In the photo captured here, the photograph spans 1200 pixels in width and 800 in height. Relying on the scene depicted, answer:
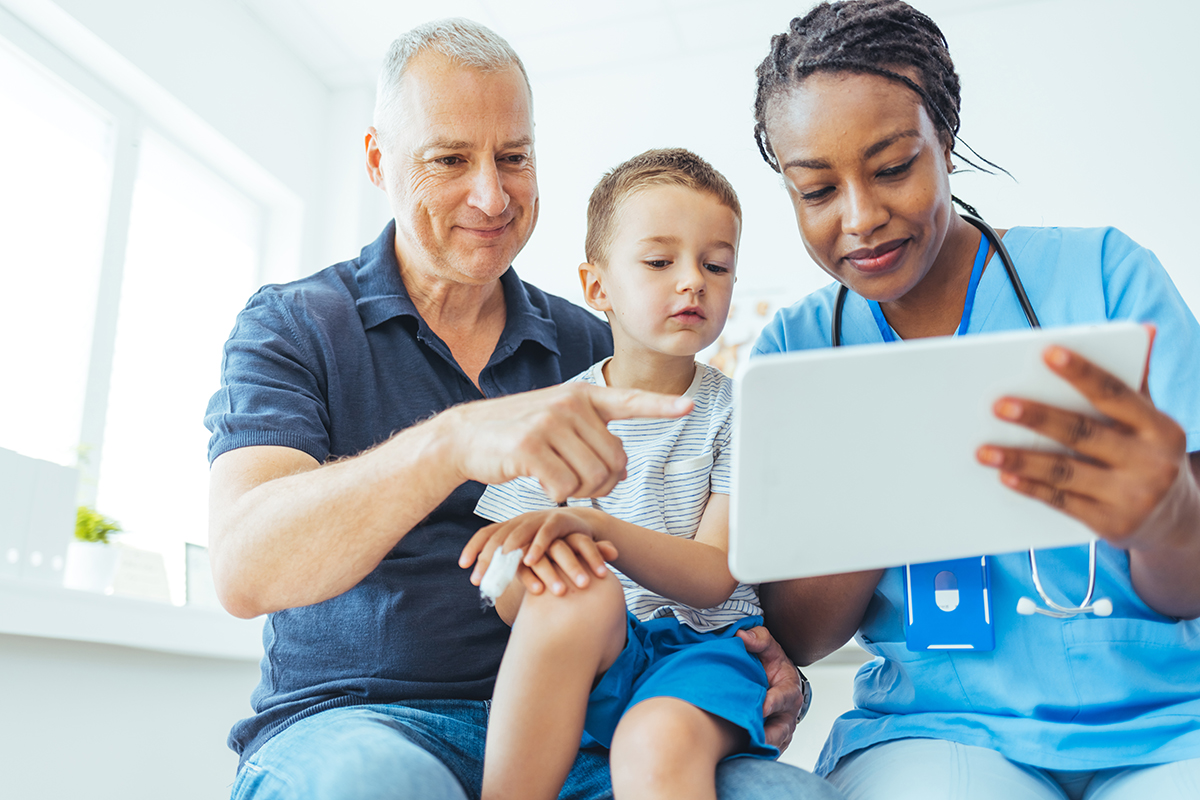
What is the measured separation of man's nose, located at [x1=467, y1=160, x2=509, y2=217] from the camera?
1.44 m

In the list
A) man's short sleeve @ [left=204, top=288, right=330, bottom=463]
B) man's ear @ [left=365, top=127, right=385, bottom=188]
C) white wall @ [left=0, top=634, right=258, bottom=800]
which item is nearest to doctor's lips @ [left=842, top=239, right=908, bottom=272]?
man's short sleeve @ [left=204, top=288, right=330, bottom=463]

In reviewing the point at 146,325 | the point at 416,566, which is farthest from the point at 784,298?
the point at 416,566

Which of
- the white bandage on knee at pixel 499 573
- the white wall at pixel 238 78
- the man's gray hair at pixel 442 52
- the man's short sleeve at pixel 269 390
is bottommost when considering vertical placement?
the white bandage on knee at pixel 499 573

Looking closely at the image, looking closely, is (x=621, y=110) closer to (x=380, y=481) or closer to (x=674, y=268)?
(x=674, y=268)

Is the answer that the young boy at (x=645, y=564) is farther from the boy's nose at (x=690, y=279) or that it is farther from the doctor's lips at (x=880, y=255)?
the doctor's lips at (x=880, y=255)

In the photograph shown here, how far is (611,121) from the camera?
3920 mm

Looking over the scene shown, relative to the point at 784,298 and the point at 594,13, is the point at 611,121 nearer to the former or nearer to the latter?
the point at 594,13

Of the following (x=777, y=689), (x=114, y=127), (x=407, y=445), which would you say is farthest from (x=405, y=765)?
(x=114, y=127)

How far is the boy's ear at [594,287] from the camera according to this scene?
148 cm

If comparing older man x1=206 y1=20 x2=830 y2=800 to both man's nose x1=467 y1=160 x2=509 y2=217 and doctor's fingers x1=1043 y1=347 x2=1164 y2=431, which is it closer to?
man's nose x1=467 y1=160 x2=509 y2=217

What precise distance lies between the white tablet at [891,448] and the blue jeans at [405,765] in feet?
0.99

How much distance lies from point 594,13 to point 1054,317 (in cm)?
285

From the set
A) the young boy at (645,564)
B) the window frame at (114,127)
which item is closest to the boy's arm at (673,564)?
the young boy at (645,564)

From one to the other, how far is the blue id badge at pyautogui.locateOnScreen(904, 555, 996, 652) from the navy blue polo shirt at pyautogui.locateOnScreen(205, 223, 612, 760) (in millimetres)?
530
